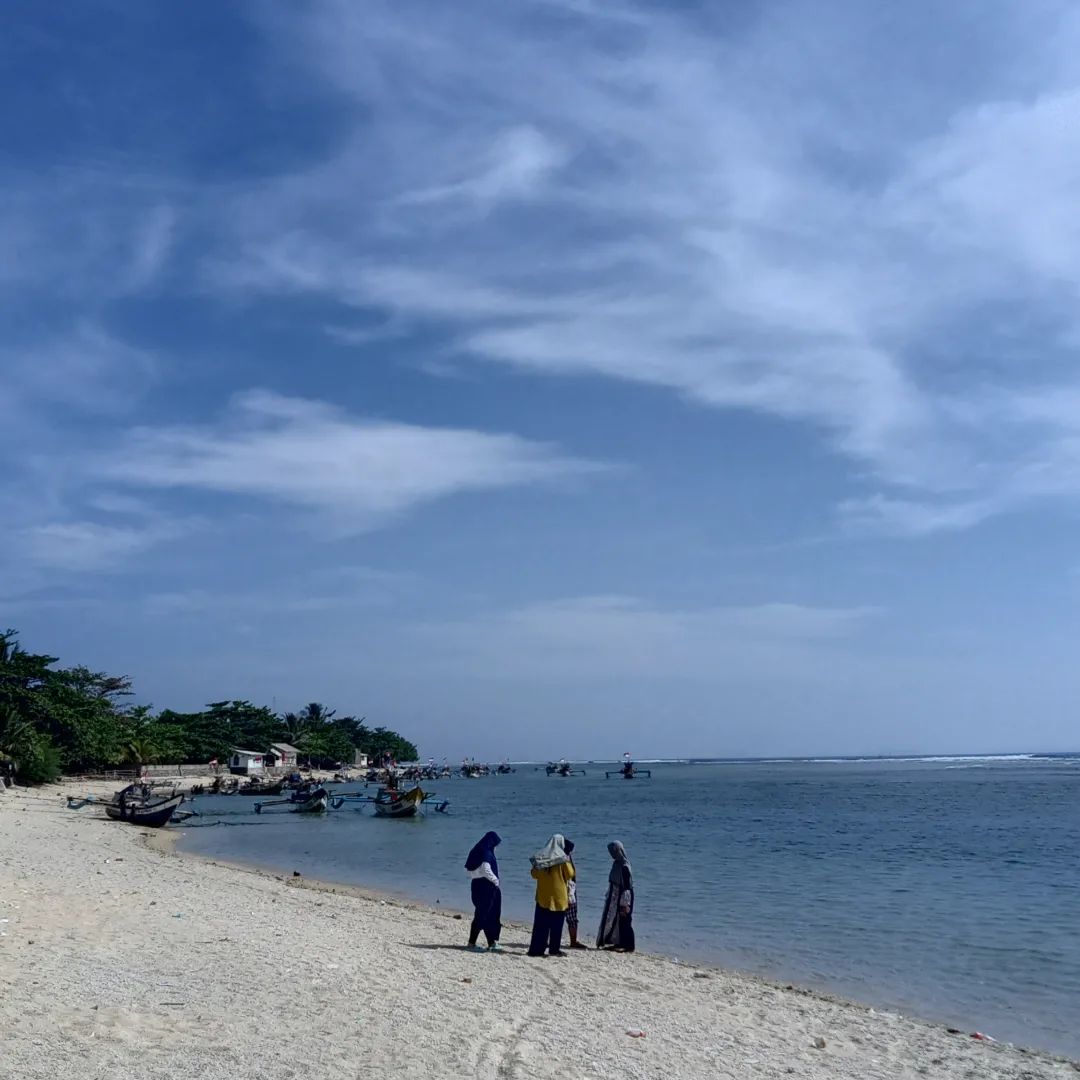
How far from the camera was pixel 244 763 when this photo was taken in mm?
97562

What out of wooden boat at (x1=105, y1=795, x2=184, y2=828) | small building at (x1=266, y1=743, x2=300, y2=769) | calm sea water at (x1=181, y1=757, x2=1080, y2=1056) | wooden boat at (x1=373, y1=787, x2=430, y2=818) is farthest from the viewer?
small building at (x1=266, y1=743, x2=300, y2=769)

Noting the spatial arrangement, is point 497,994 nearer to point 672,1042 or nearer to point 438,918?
point 672,1042

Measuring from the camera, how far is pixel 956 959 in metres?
17.0

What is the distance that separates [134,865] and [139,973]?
14644mm

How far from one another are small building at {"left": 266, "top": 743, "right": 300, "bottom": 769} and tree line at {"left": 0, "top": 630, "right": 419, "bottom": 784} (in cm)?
150

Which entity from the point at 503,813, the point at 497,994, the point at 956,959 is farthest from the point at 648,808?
the point at 497,994

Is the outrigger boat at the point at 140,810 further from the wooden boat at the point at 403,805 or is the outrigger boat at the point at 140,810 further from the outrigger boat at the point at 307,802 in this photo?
the outrigger boat at the point at 307,802

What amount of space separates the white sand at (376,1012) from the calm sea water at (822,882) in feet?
8.41

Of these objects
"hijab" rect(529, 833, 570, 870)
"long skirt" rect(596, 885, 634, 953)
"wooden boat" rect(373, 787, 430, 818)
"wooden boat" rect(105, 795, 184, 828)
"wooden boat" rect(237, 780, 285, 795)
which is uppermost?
"hijab" rect(529, 833, 570, 870)

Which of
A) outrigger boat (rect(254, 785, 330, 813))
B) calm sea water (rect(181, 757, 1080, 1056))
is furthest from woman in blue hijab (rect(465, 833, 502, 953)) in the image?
outrigger boat (rect(254, 785, 330, 813))

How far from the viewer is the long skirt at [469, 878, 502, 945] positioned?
14016 mm

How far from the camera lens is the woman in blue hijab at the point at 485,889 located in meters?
13.7

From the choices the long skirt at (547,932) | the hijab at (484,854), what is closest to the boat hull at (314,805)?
the long skirt at (547,932)

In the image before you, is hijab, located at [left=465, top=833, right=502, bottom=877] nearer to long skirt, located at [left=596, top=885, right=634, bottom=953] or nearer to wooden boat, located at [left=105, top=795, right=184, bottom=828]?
long skirt, located at [left=596, top=885, right=634, bottom=953]
